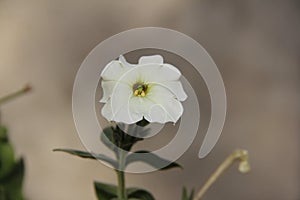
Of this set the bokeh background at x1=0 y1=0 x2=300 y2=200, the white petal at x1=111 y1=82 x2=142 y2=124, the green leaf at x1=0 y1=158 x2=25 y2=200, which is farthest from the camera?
the bokeh background at x1=0 y1=0 x2=300 y2=200

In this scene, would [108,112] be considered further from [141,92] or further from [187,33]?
[187,33]

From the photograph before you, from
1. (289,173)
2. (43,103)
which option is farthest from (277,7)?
(43,103)

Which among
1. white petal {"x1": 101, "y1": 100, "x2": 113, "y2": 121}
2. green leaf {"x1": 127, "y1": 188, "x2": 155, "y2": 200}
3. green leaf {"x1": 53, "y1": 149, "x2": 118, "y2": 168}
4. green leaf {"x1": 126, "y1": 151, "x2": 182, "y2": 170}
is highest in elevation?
white petal {"x1": 101, "y1": 100, "x2": 113, "y2": 121}

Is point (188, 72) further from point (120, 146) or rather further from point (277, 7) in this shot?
point (120, 146)

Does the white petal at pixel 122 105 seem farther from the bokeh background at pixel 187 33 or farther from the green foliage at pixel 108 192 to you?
the bokeh background at pixel 187 33

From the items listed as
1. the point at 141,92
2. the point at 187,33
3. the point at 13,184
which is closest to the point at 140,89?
the point at 141,92

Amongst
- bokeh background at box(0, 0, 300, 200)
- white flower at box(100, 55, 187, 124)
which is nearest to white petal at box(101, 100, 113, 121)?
white flower at box(100, 55, 187, 124)

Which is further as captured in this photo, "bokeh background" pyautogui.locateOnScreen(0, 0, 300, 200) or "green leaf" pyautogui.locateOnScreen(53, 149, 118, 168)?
"bokeh background" pyautogui.locateOnScreen(0, 0, 300, 200)

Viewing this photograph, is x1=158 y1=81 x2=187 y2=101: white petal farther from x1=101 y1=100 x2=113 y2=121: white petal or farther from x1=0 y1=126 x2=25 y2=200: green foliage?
x1=0 y1=126 x2=25 y2=200: green foliage
